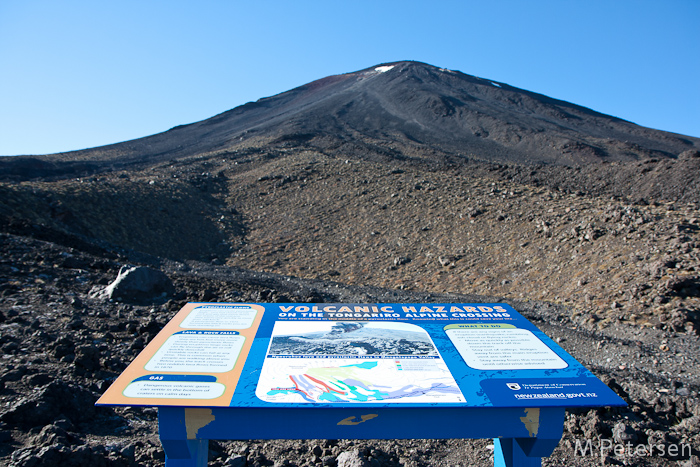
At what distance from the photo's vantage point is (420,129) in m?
26.2

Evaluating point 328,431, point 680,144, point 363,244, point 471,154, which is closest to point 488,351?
point 328,431

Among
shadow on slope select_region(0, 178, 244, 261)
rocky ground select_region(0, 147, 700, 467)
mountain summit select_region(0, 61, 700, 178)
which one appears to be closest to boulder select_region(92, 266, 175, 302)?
rocky ground select_region(0, 147, 700, 467)

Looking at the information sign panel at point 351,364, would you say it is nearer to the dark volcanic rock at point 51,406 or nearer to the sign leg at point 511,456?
the sign leg at point 511,456

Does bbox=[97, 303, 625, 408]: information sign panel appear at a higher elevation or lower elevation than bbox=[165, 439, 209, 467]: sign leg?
higher

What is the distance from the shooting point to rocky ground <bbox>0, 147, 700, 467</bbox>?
3.02 m

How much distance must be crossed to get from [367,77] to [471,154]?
82.7ft

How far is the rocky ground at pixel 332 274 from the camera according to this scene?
3.02 metres

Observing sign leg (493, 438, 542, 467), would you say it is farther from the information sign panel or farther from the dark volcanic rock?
the dark volcanic rock

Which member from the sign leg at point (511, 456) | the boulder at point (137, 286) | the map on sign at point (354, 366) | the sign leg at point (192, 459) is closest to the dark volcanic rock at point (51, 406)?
the sign leg at point (192, 459)

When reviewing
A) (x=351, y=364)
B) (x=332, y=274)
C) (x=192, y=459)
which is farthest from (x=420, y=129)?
(x=192, y=459)

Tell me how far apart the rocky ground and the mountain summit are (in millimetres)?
7060

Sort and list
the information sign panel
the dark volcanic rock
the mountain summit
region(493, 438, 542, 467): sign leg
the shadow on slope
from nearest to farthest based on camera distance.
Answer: the information sign panel
region(493, 438, 542, 467): sign leg
the dark volcanic rock
the shadow on slope
the mountain summit

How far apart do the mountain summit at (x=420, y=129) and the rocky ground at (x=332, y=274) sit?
706cm

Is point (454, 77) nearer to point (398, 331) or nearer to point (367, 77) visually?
point (367, 77)
